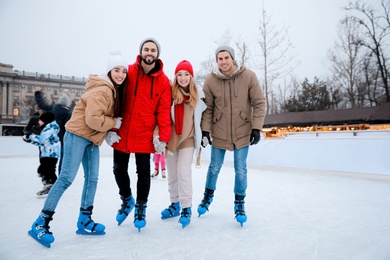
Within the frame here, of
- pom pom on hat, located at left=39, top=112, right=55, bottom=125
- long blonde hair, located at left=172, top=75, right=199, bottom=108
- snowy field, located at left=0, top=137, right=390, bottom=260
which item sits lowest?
snowy field, located at left=0, top=137, right=390, bottom=260

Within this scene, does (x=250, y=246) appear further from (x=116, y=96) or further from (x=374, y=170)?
(x=374, y=170)

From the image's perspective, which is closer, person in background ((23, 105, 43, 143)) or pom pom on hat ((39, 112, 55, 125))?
pom pom on hat ((39, 112, 55, 125))

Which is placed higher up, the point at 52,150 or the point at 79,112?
the point at 79,112

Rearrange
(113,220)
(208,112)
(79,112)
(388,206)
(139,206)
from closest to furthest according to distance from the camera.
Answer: (79,112), (139,206), (113,220), (208,112), (388,206)

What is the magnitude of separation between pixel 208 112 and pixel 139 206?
112 cm

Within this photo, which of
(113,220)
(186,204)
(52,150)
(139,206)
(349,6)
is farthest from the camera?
(349,6)

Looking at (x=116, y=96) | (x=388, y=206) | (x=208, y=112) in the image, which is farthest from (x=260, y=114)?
(x=388, y=206)

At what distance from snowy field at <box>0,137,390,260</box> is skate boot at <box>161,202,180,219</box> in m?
0.08

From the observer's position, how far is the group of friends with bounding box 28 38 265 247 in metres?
1.99

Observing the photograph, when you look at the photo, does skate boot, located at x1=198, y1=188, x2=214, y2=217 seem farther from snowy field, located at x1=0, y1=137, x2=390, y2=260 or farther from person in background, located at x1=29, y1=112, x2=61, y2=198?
person in background, located at x1=29, y1=112, x2=61, y2=198

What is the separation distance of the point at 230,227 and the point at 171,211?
611 mm

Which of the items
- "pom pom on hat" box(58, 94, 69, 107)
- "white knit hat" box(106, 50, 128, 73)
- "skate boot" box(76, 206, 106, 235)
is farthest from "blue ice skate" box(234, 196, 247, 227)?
"pom pom on hat" box(58, 94, 69, 107)

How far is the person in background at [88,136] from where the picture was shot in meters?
1.89

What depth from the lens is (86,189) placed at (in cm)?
214
